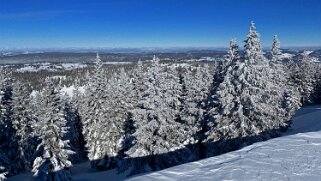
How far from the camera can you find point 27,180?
36281 millimetres

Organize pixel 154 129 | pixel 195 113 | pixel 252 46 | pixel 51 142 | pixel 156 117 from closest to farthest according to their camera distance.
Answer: pixel 252 46 → pixel 154 129 → pixel 156 117 → pixel 51 142 → pixel 195 113

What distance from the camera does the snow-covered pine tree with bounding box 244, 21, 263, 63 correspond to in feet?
77.5

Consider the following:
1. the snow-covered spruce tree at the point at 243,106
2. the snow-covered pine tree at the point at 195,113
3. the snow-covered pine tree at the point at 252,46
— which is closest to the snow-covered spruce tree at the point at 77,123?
the snow-covered pine tree at the point at 195,113

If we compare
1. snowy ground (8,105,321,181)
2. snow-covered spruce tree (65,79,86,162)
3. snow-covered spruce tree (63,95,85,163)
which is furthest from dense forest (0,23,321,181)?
snowy ground (8,105,321,181)

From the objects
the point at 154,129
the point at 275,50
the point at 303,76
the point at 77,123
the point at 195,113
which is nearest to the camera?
the point at 154,129

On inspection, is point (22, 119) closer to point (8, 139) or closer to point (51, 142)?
point (8, 139)

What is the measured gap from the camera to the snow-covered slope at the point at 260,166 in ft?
23.0

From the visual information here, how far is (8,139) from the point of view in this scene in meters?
38.7

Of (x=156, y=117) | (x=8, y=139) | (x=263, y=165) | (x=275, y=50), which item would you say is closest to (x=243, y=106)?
(x=156, y=117)

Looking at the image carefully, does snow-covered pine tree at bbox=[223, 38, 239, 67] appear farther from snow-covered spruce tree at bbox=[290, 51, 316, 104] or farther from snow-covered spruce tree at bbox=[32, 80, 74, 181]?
snow-covered spruce tree at bbox=[290, 51, 316, 104]

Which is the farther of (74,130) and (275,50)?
(74,130)

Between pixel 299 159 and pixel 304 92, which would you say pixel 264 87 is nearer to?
pixel 299 159

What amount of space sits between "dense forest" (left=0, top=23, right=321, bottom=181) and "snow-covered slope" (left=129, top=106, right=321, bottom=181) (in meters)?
14.3

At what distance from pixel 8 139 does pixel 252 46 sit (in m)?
29.4
